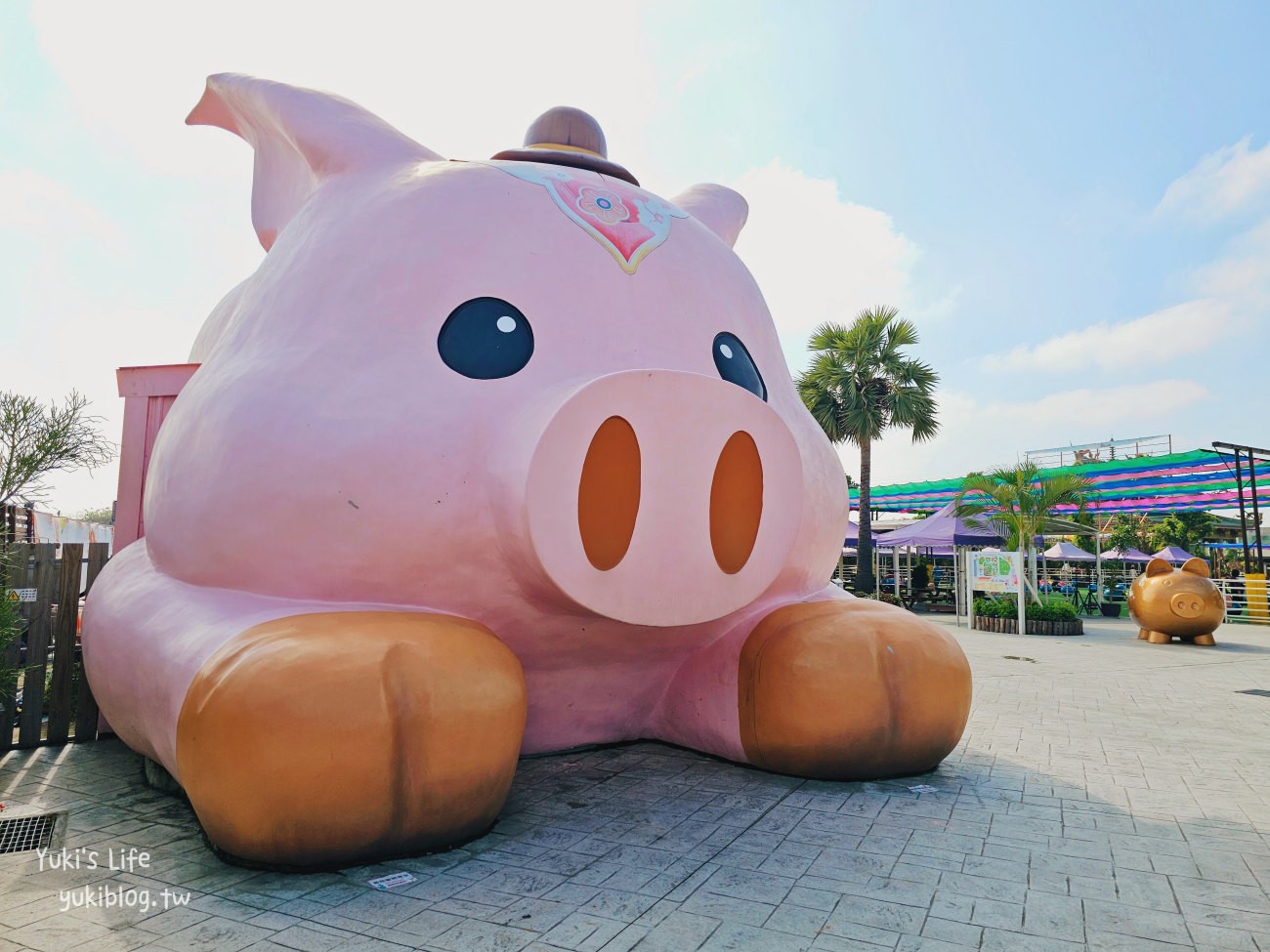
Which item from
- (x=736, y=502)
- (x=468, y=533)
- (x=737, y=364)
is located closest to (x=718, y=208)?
(x=737, y=364)

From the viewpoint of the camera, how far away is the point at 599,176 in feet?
14.9

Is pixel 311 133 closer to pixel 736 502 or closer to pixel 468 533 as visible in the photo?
pixel 468 533

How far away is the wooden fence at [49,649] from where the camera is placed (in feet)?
16.7

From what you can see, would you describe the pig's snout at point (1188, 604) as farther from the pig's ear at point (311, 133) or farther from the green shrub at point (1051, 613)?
the pig's ear at point (311, 133)

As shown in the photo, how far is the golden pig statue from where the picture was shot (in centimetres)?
1298

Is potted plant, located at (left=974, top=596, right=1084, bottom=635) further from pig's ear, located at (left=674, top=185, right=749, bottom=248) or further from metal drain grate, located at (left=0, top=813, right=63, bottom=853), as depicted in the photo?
metal drain grate, located at (left=0, top=813, right=63, bottom=853)

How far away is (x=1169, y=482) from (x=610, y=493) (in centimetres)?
2593

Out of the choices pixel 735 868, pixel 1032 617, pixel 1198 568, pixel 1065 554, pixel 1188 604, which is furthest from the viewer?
pixel 1065 554

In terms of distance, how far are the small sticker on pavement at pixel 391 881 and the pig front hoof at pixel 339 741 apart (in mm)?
81

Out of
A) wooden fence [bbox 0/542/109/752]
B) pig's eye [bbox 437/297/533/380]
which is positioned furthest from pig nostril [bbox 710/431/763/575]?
wooden fence [bbox 0/542/109/752]

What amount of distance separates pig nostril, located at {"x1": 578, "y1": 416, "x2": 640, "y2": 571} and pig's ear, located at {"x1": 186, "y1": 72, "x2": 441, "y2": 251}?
2196 millimetres

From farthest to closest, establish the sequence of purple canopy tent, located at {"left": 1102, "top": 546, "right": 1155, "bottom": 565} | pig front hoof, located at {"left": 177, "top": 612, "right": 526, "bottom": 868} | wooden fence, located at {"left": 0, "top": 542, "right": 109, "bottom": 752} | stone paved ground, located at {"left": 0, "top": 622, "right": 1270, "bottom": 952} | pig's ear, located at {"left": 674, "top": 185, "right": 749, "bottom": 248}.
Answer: purple canopy tent, located at {"left": 1102, "top": 546, "right": 1155, "bottom": 565}
pig's ear, located at {"left": 674, "top": 185, "right": 749, "bottom": 248}
wooden fence, located at {"left": 0, "top": 542, "right": 109, "bottom": 752}
pig front hoof, located at {"left": 177, "top": 612, "right": 526, "bottom": 868}
stone paved ground, located at {"left": 0, "top": 622, "right": 1270, "bottom": 952}

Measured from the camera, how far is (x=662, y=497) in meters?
3.28

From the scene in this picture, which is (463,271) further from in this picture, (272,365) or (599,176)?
(599,176)
